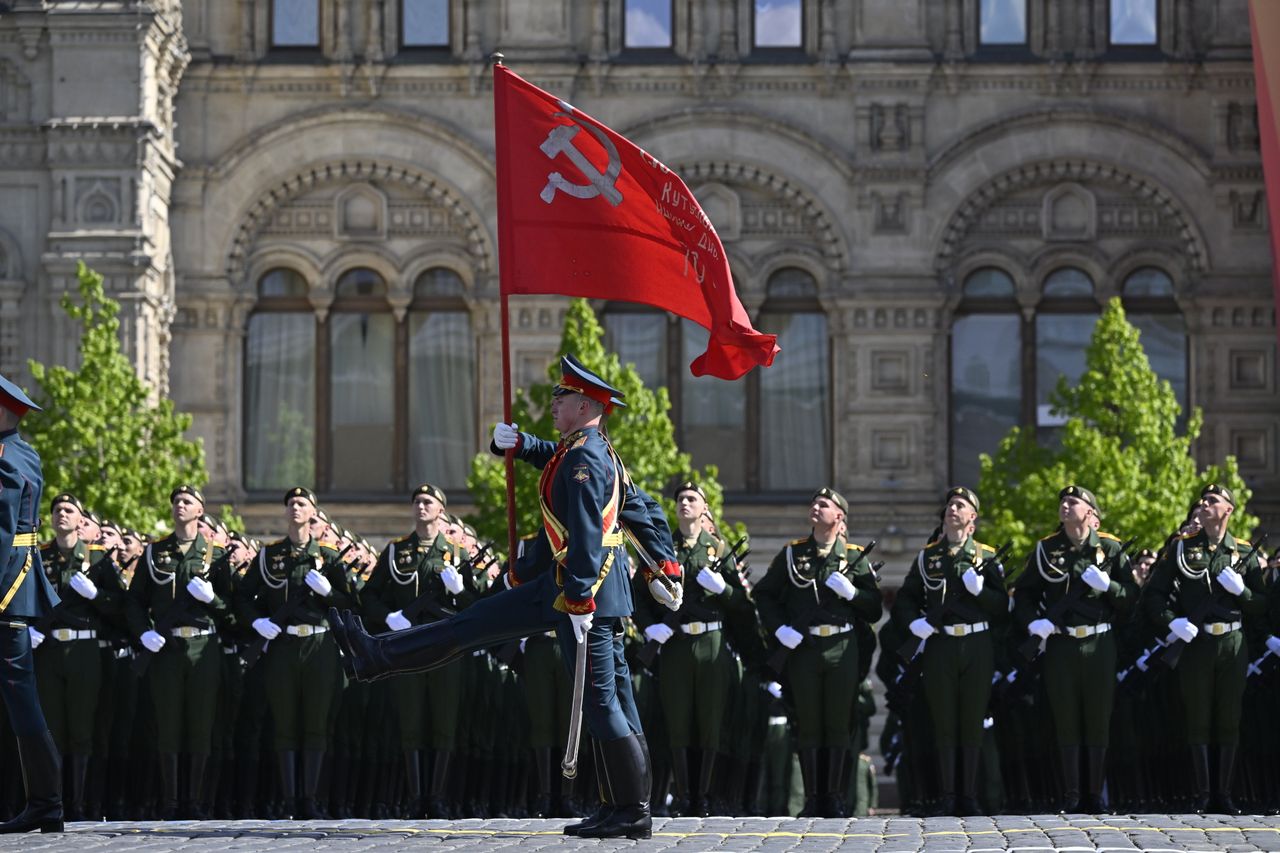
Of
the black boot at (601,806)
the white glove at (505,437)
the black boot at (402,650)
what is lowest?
the black boot at (601,806)

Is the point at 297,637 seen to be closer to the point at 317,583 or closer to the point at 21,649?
the point at 317,583

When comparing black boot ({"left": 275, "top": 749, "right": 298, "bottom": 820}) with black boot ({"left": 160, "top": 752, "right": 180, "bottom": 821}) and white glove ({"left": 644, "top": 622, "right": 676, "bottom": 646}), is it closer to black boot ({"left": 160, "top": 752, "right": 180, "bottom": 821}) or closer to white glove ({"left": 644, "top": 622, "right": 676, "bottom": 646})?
black boot ({"left": 160, "top": 752, "right": 180, "bottom": 821})

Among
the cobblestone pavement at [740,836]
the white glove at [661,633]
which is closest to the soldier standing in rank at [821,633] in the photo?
the white glove at [661,633]

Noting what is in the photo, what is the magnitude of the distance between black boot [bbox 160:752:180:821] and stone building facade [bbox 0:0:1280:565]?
1421 centimetres

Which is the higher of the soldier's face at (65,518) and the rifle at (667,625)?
the soldier's face at (65,518)

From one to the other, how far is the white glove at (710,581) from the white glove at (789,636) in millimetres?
433

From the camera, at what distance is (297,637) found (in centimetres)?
1552

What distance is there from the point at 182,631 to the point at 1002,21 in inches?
692

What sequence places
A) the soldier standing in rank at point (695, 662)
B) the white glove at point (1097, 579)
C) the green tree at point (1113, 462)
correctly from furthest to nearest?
the green tree at point (1113, 462)
the soldier standing in rank at point (695, 662)
the white glove at point (1097, 579)

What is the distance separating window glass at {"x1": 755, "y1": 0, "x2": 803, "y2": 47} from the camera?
3036 centimetres

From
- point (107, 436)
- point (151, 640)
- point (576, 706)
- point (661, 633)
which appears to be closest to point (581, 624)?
point (576, 706)

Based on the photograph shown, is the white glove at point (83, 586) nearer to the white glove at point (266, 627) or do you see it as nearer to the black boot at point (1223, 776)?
the white glove at point (266, 627)

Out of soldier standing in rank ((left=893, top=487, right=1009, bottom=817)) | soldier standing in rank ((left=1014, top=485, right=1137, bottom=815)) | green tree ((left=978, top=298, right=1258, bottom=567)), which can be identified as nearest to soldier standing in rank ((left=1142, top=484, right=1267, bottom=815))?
soldier standing in rank ((left=1014, top=485, right=1137, bottom=815))

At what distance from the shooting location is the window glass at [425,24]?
1192 inches
